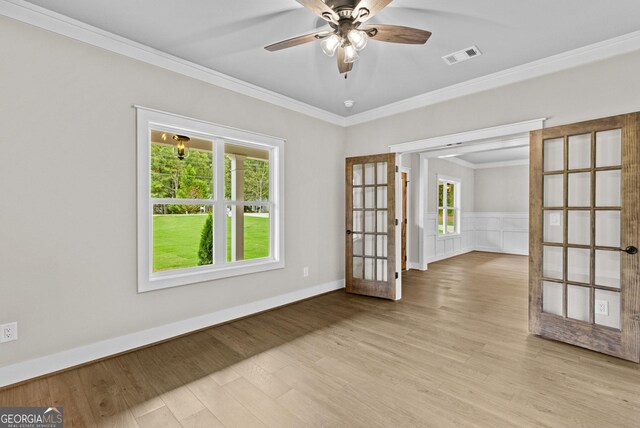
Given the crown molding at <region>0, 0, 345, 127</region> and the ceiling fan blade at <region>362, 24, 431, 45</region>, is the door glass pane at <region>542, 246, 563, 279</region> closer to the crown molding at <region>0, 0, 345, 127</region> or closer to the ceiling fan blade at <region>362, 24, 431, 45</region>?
the ceiling fan blade at <region>362, 24, 431, 45</region>

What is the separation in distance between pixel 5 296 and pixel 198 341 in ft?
4.86

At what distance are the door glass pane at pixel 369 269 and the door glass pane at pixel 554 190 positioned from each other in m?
2.28

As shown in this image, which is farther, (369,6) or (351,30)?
(351,30)

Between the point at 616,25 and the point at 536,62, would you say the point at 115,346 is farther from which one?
the point at 616,25

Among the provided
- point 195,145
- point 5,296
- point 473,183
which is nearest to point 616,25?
point 195,145

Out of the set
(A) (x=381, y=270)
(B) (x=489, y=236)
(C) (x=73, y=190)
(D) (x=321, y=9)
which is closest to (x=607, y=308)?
(A) (x=381, y=270)

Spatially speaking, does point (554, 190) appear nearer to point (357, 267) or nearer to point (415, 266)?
point (357, 267)

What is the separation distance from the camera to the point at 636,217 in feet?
8.11

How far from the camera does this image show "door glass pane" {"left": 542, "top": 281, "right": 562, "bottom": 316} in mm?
2910

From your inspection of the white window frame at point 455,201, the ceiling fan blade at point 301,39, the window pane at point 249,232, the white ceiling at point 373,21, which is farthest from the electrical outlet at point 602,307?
the white window frame at point 455,201

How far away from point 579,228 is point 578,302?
27.8 inches

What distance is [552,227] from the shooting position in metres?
2.96

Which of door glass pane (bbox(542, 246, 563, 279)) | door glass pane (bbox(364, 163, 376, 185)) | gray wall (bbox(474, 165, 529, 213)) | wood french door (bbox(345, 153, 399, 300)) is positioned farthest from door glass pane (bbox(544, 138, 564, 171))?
gray wall (bbox(474, 165, 529, 213))

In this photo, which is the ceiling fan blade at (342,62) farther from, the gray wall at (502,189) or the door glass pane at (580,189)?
the gray wall at (502,189)
